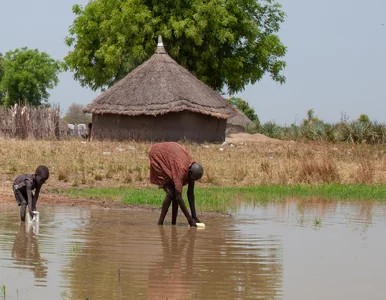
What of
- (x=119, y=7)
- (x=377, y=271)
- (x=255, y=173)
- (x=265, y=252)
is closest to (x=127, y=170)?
(x=255, y=173)

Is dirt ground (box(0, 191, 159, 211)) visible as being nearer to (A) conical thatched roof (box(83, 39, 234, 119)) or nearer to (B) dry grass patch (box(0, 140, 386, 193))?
(B) dry grass patch (box(0, 140, 386, 193))

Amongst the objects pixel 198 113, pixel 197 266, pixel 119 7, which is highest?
pixel 119 7

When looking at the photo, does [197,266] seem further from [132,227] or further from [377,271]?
[132,227]

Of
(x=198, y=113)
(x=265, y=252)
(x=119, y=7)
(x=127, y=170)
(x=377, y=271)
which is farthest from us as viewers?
(x=119, y=7)

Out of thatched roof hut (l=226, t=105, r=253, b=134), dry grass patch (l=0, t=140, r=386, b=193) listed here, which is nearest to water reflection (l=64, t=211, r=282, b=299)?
dry grass patch (l=0, t=140, r=386, b=193)

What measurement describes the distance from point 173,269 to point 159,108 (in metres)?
23.8

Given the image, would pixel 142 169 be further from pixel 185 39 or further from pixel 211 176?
pixel 185 39

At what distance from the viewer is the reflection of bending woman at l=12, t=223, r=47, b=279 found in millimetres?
8062

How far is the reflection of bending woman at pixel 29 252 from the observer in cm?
806

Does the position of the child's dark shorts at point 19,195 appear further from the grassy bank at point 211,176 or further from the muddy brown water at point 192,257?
the grassy bank at point 211,176

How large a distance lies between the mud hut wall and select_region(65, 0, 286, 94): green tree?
273 inches

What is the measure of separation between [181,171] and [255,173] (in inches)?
367

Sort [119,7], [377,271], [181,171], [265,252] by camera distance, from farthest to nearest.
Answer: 1. [119,7]
2. [181,171]
3. [265,252]
4. [377,271]

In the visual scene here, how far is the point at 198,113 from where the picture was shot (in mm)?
32875
